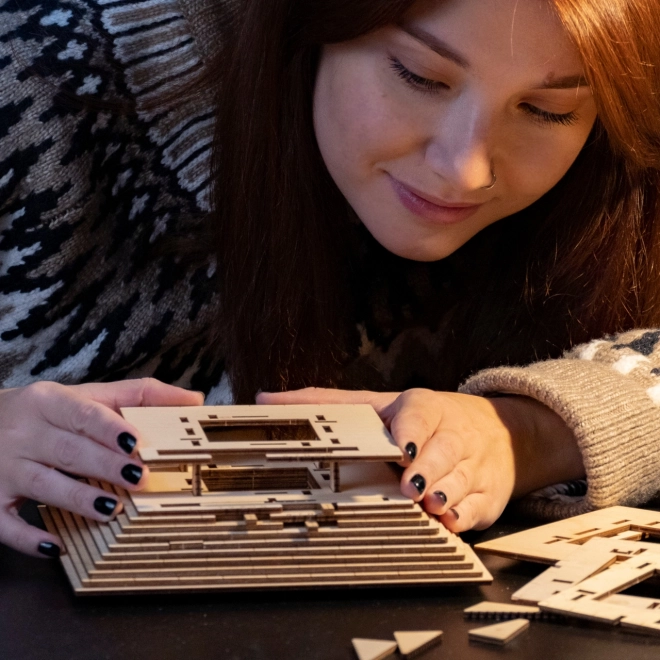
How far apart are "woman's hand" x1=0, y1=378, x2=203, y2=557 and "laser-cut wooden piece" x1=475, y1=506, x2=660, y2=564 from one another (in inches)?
12.3

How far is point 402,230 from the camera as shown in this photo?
48.7 inches

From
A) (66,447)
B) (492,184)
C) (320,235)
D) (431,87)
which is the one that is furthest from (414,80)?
(66,447)

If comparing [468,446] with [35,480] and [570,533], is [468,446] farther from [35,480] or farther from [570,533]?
[35,480]

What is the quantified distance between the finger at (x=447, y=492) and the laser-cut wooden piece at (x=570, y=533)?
0.16 ft

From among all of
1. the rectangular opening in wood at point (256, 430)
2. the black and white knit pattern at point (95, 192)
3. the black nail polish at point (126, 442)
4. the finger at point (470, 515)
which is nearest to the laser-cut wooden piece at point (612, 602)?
the finger at point (470, 515)

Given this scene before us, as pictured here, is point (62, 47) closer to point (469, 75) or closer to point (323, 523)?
point (469, 75)

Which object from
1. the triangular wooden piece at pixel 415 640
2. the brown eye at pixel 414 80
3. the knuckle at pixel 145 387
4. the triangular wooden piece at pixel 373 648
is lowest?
the triangular wooden piece at pixel 415 640

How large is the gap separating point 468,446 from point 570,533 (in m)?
0.12

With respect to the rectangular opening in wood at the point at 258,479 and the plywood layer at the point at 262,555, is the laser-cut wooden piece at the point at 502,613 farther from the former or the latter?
the rectangular opening in wood at the point at 258,479

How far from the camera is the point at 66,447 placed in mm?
866

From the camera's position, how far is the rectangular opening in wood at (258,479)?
0.86 m

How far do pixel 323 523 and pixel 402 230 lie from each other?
52 cm

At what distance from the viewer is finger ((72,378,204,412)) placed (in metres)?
0.96

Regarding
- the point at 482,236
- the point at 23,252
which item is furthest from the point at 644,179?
the point at 23,252
